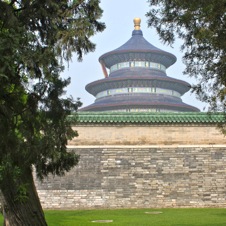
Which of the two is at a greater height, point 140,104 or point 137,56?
point 137,56

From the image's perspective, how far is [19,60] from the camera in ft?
25.0

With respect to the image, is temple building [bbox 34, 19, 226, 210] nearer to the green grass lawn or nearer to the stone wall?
the stone wall

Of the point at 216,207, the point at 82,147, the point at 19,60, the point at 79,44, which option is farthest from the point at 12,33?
the point at 216,207

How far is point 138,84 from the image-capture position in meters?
36.7

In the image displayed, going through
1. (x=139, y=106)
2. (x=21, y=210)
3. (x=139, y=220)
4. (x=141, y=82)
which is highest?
(x=141, y=82)

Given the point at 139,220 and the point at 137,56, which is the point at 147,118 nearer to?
the point at 139,220

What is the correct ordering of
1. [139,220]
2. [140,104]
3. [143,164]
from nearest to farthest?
1. [139,220]
2. [143,164]
3. [140,104]

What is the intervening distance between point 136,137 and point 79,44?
11.2m

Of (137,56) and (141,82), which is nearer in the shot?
(141,82)

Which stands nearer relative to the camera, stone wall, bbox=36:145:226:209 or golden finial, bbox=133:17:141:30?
stone wall, bbox=36:145:226:209

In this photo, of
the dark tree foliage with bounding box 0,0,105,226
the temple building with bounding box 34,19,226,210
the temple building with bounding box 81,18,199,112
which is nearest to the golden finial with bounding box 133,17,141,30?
the temple building with bounding box 81,18,199,112

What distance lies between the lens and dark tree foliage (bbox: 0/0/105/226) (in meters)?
8.29

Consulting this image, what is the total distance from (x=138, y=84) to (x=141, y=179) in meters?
18.0

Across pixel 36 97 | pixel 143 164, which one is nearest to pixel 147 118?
pixel 143 164
